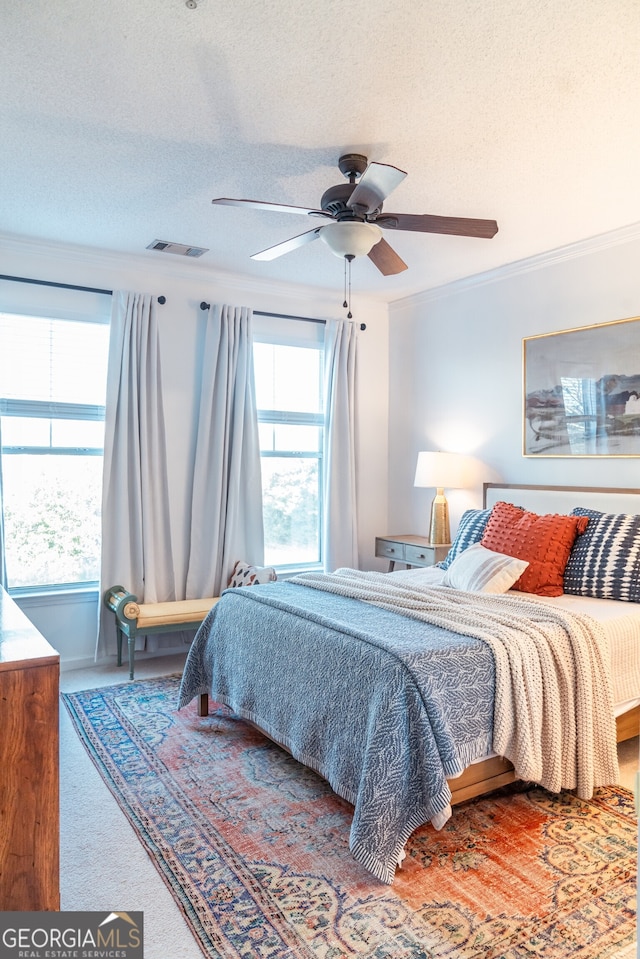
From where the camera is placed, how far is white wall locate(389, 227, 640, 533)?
3.90 metres

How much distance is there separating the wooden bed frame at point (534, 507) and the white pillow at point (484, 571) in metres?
0.75

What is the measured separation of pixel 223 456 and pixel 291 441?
0.72m

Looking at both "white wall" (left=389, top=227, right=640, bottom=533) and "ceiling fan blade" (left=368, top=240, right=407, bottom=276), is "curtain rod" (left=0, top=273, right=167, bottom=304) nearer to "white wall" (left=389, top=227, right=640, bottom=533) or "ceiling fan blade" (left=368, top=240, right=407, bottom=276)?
"ceiling fan blade" (left=368, top=240, right=407, bottom=276)

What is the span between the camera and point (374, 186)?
2500mm

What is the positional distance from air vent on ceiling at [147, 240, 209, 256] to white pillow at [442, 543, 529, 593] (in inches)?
101

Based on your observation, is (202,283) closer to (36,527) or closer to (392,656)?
(36,527)

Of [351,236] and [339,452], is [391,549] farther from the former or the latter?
[351,236]

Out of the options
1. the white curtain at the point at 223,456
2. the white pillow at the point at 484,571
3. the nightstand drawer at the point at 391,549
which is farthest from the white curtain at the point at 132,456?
the white pillow at the point at 484,571

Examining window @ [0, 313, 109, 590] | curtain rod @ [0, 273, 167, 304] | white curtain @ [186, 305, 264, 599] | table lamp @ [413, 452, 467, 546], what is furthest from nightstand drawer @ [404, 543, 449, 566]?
curtain rod @ [0, 273, 167, 304]

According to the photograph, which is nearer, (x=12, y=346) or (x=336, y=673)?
(x=336, y=673)

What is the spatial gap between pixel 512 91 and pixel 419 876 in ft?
9.02

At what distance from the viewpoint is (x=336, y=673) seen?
251cm

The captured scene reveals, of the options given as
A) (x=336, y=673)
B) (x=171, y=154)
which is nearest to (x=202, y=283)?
(x=171, y=154)

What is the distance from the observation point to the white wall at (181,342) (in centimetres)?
426
